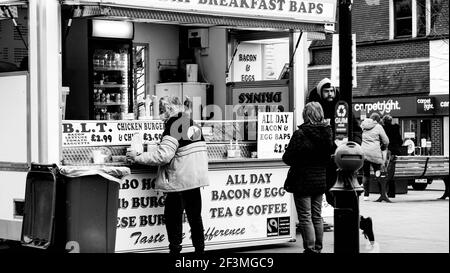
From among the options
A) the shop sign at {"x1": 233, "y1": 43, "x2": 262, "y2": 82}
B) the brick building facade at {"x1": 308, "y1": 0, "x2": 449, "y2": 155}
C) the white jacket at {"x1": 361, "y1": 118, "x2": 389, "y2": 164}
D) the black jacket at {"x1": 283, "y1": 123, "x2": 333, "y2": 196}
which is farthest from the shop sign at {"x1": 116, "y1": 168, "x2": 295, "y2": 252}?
the brick building facade at {"x1": 308, "y1": 0, "x2": 449, "y2": 155}

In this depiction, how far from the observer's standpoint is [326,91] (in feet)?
39.6

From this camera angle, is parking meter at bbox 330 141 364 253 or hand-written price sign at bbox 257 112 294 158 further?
hand-written price sign at bbox 257 112 294 158

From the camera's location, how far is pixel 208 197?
11.1 metres

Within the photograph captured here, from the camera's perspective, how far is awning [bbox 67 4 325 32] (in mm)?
9695

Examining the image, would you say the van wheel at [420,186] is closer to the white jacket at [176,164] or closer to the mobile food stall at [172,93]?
the mobile food stall at [172,93]

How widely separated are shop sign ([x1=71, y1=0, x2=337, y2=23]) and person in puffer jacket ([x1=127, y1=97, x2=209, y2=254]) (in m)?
1.13

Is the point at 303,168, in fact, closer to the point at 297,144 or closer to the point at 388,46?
the point at 297,144

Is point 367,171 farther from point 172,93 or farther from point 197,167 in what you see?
point 197,167

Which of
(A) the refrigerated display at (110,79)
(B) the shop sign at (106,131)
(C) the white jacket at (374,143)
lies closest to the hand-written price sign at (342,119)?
Result: (B) the shop sign at (106,131)

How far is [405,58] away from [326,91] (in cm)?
2218

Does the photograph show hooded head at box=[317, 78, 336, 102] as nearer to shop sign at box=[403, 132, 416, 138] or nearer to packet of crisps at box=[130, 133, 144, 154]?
packet of crisps at box=[130, 133, 144, 154]

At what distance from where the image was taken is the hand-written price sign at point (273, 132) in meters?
11.9

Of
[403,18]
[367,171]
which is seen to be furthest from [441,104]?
[367,171]
